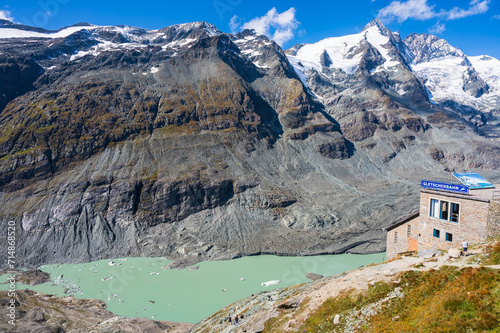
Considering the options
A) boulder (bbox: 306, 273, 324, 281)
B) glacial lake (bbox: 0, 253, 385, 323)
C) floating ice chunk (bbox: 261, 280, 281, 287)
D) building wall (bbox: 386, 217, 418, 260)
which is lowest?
glacial lake (bbox: 0, 253, 385, 323)

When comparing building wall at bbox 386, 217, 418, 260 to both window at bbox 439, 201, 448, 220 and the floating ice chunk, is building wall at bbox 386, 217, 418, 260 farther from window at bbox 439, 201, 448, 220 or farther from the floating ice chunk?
the floating ice chunk

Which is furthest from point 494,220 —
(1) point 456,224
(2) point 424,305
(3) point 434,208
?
(2) point 424,305

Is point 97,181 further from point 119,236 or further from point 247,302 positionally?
point 247,302

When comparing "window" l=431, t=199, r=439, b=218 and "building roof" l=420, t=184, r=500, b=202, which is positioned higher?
"building roof" l=420, t=184, r=500, b=202

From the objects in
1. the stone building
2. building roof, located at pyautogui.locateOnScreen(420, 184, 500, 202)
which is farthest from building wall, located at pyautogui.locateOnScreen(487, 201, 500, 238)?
building roof, located at pyautogui.locateOnScreen(420, 184, 500, 202)

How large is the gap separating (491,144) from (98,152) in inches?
6103

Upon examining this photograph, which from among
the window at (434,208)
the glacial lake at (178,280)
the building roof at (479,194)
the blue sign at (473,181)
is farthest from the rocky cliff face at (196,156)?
the building roof at (479,194)

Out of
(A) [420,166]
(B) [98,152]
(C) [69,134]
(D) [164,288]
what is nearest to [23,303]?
(D) [164,288]

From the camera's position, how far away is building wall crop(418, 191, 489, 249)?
67.6 ft

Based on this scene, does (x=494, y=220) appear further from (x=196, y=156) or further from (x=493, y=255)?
(x=196, y=156)

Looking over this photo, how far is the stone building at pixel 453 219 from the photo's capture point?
20.3m

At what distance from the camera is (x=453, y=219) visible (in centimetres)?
2236

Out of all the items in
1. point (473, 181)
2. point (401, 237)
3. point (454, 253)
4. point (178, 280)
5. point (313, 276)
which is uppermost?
point (473, 181)

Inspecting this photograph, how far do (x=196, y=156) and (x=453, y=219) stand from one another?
7126cm
